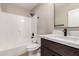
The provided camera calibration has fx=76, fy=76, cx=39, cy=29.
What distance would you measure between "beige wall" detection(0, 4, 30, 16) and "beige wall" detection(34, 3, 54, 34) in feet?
2.50

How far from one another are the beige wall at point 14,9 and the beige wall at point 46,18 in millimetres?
763

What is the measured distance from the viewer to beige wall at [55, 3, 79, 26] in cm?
153

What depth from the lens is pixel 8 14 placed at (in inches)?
103

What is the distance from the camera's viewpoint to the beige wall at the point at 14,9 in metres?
2.65

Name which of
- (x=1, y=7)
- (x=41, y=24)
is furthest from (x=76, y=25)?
(x=1, y=7)

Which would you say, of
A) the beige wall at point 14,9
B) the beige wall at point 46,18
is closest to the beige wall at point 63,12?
the beige wall at point 46,18

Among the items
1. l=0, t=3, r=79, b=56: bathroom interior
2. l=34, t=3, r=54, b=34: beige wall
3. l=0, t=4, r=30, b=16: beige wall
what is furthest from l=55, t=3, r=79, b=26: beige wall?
l=0, t=4, r=30, b=16: beige wall

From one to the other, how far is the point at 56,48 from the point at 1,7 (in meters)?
2.33

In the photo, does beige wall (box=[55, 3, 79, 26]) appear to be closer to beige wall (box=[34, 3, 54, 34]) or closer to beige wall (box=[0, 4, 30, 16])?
beige wall (box=[34, 3, 54, 34])

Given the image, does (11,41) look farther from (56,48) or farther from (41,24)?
(56,48)

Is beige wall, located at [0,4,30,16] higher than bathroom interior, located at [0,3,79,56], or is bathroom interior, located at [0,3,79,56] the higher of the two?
beige wall, located at [0,4,30,16]

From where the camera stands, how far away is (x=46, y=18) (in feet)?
7.72

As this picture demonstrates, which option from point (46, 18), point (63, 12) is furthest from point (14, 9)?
point (63, 12)

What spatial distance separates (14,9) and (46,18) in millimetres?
1348
